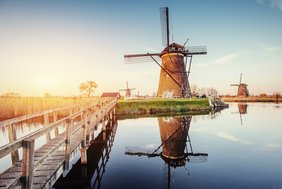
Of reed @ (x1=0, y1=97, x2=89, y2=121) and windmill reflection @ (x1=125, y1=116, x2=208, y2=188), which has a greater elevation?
reed @ (x1=0, y1=97, x2=89, y2=121)

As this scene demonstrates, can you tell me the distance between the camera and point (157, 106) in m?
31.6

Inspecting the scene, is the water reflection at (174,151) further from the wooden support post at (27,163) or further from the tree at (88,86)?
the tree at (88,86)

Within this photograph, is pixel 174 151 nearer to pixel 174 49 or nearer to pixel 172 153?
pixel 172 153

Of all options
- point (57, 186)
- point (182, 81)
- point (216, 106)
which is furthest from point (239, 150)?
point (216, 106)

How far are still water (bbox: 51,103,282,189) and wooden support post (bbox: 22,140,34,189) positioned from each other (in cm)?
379

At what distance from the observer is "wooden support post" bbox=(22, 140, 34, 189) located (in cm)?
375

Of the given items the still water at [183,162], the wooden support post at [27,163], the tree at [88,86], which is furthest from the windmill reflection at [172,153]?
the tree at [88,86]

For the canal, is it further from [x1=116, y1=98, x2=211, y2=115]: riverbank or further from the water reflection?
[x1=116, y1=98, x2=211, y2=115]: riverbank

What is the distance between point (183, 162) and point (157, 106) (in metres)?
21.5

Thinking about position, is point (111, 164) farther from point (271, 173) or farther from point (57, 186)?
point (271, 173)

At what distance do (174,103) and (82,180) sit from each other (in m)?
25.4

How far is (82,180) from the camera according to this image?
7723 millimetres

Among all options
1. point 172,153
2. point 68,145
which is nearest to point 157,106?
point 172,153

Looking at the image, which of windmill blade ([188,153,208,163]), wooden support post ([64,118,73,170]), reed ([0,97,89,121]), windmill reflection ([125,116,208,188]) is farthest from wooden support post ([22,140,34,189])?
reed ([0,97,89,121])
